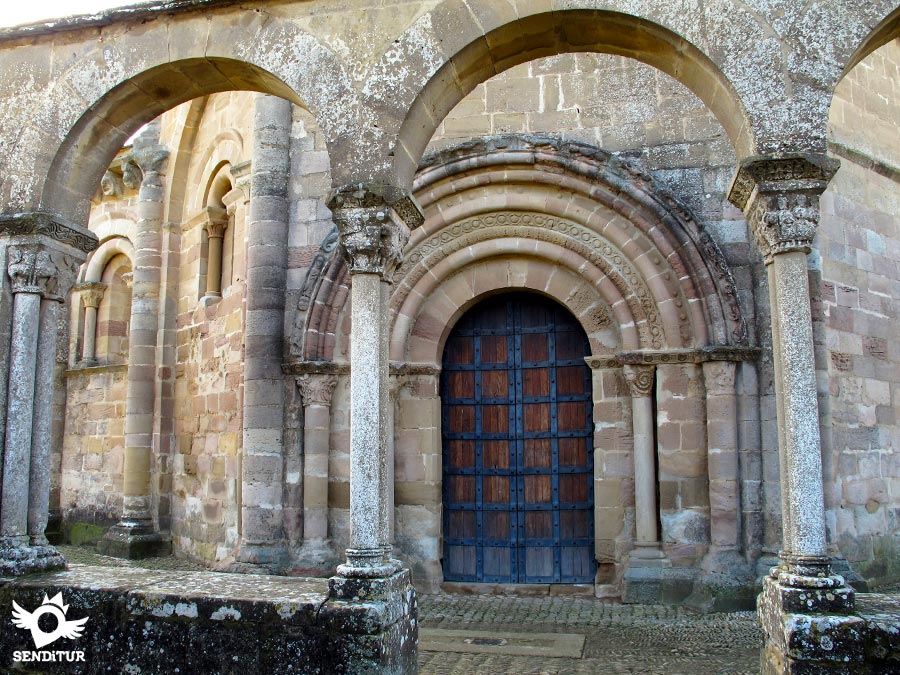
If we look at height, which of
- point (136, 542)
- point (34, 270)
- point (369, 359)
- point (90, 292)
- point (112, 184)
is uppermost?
point (112, 184)

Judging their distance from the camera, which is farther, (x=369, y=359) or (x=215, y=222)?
(x=215, y=222)

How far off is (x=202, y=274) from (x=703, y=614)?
685 cm

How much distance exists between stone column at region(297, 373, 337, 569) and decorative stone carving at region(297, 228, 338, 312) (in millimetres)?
726

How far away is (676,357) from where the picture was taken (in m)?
6.95

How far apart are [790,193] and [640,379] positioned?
9.76 ft

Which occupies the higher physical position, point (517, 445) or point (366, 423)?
point (366, 423)

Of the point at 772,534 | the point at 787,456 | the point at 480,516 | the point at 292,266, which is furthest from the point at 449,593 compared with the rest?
the point at 787,456

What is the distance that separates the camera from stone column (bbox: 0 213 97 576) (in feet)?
16.7

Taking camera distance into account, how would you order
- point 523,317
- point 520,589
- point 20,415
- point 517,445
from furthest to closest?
point 523,317, point 517,445, point 520,589, point 20,415

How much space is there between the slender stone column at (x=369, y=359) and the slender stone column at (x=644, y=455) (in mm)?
3101

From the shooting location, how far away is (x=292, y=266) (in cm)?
785

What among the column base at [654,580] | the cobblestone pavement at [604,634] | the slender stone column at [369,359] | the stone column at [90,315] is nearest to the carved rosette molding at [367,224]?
the slender stone column at [369,359]

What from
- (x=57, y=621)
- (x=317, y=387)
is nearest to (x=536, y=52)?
(x=317, y=387)

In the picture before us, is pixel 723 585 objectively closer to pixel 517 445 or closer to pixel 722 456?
pixel 722 456
